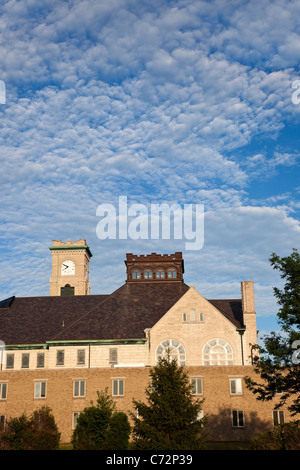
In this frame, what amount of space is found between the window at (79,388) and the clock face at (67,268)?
33.9 metres

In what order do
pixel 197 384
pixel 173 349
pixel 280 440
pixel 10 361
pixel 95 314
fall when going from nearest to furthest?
pixel 280 440 → pixel 197 384 → pixel 173 349 → pixel 10 361 → pixel 95 314

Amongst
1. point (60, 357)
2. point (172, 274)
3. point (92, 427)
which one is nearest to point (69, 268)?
point (172, 274)

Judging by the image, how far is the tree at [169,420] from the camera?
31.2 metres

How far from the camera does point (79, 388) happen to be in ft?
167

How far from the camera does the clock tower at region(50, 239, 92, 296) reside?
8225 cm

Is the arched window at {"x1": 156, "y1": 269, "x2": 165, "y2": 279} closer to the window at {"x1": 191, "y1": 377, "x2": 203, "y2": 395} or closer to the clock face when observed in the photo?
the clock face

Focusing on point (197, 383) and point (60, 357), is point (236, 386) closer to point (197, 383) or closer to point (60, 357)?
point (197, 383)

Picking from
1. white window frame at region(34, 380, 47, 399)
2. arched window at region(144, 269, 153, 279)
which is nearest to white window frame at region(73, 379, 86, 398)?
white window frame at region(34, 380, 47, 399)

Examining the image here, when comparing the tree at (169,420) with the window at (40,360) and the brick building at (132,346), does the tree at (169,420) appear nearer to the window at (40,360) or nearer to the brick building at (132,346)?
the brick building at (132,346)

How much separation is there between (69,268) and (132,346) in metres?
30.5

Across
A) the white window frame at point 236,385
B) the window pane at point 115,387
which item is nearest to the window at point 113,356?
the window pane at point 115,387
